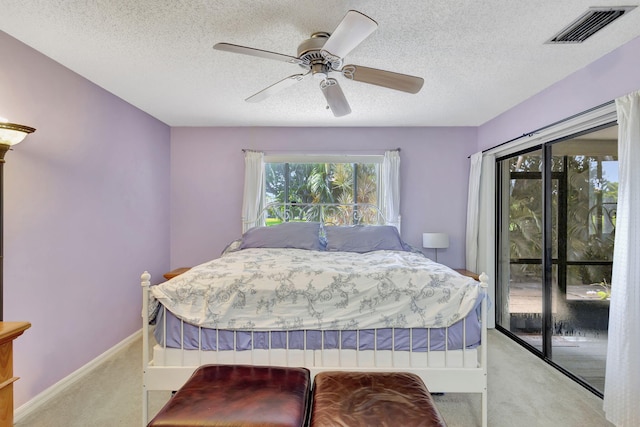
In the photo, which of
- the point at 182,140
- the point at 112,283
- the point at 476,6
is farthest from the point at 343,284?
the point at 182,140

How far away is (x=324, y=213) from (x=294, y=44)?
8.39 ft

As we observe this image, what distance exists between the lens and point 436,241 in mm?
4117

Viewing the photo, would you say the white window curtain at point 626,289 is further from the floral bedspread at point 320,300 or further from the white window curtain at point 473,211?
the white window curtain at point 473,211

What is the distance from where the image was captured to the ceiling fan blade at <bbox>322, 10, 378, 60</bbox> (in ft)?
4.89

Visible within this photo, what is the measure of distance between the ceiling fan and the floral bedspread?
1.22 metres

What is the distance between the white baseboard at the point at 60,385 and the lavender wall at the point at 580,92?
443 centimetres

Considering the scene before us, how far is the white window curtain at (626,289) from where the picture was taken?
2016 mm

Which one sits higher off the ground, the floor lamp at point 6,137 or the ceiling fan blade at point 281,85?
the ceiling fan blade at point 281,85

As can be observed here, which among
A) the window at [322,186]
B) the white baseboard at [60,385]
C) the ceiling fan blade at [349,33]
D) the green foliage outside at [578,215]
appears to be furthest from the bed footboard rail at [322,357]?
the window at [322,186]

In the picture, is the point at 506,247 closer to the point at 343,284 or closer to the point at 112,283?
the point at 343,284

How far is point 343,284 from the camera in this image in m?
2.20

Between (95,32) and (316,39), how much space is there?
141cm

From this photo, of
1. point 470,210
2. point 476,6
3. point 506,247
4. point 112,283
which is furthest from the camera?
point 470,210

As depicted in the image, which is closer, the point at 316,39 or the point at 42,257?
the point at 316,39
